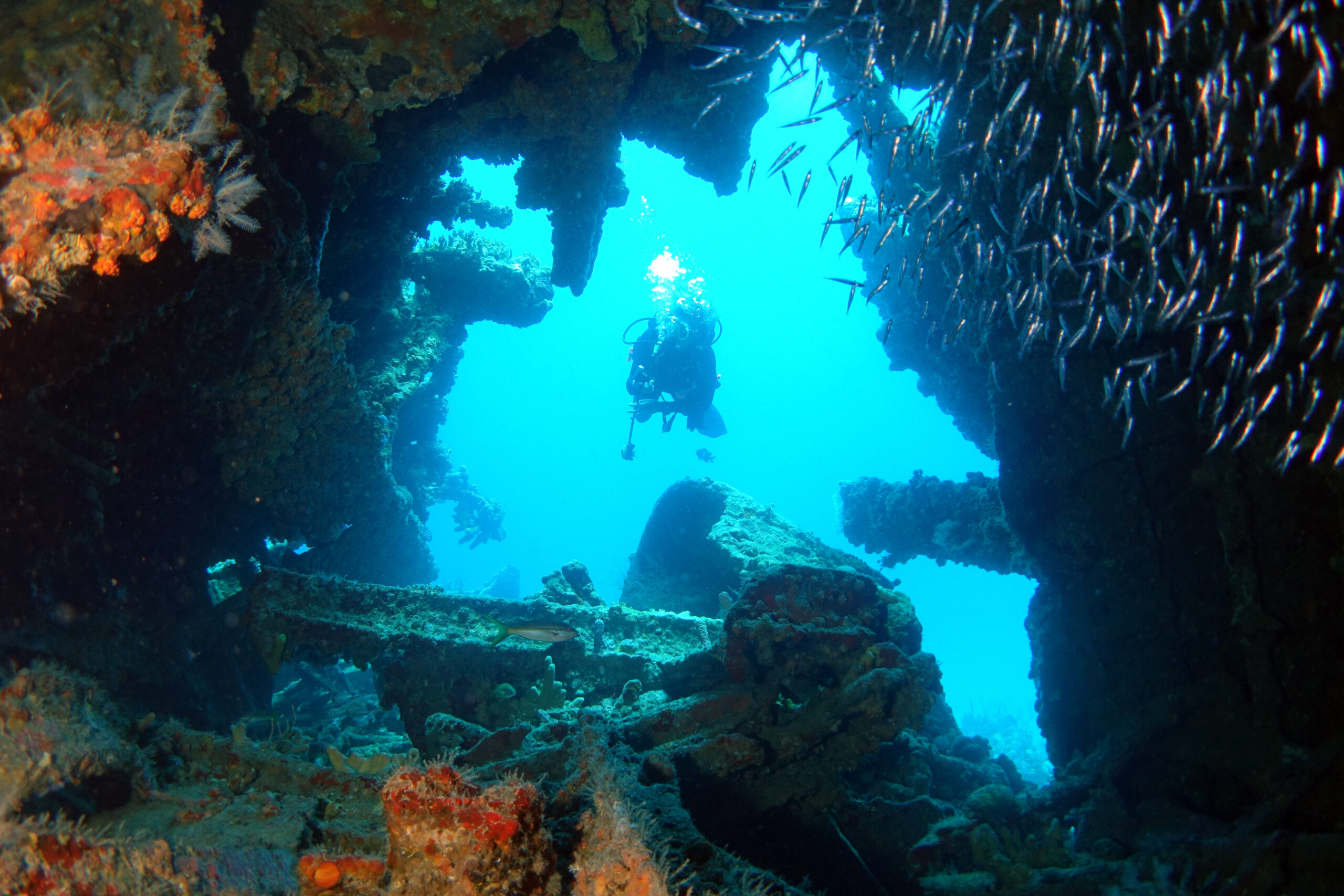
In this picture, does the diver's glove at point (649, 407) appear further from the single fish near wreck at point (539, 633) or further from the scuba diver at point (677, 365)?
the single fish near wreck at point (539, 633)

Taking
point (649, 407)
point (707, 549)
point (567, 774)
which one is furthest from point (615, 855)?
point (649, 407)

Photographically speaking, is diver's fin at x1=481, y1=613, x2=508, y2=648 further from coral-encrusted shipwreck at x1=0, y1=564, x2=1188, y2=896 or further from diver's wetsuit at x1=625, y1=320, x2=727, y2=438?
diver's wetsuit at x1=625, y1=320, x2=727, y2=438

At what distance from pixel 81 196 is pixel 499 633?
4919mm

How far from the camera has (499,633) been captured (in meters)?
6.29

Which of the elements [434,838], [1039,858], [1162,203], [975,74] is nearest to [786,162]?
[975,74]

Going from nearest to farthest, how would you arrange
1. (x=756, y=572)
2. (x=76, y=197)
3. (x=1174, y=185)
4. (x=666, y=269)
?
(x=76, y=197), (x=1174, y=185), (x=756, y=572), (x=666, y=269)

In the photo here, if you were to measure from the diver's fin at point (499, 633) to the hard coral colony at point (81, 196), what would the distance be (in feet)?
12.9

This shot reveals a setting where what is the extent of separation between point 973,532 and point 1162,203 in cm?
737

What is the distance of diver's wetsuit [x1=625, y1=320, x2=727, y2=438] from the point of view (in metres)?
13.3

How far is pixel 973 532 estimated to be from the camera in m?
9.99

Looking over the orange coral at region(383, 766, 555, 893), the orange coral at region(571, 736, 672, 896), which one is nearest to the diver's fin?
the orange coral at region(571, 736, 672, 896)

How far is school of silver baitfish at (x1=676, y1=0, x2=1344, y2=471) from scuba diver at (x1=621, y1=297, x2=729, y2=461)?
787 cm

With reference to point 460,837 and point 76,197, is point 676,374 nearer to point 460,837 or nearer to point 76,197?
point 76,197

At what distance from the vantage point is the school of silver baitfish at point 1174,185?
3.11 m
